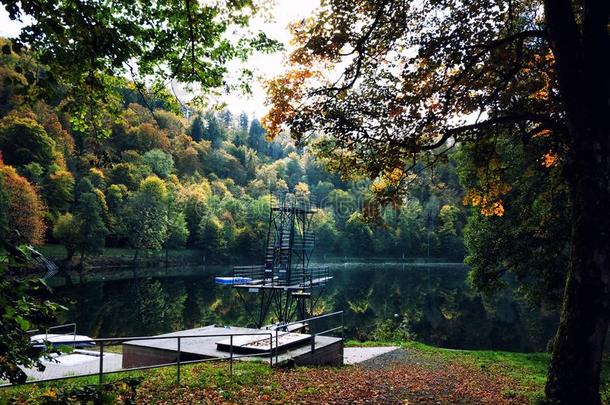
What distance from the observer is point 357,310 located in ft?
115

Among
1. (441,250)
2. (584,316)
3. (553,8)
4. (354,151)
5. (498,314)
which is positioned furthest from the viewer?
(441,250)

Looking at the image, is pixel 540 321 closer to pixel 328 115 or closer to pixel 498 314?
pixel 498 314

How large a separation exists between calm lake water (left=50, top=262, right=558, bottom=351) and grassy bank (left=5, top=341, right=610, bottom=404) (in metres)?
13.0

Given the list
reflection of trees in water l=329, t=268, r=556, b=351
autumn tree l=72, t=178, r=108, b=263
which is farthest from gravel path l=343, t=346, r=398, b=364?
autumn tree l=72, t=178, r=108, b=263

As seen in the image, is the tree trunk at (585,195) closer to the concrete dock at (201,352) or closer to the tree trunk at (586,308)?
the tree trunk at (586,308)

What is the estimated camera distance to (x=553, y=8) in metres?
6.85

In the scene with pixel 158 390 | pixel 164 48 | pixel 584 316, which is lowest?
pixel 158 390

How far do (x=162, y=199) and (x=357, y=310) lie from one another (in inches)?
1621

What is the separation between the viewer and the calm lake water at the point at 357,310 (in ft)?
84.1

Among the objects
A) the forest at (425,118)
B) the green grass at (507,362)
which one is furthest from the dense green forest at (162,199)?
the forest at (425,118)

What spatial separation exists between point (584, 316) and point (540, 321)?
26.9 m

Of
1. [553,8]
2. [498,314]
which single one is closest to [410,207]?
[498,314]

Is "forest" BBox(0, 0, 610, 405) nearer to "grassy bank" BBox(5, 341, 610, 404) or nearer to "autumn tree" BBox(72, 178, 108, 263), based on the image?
"grassy bank" BBox(5, 341, 610, 404)

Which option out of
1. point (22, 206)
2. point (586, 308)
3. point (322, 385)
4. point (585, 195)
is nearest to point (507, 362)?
point (322, 385)
